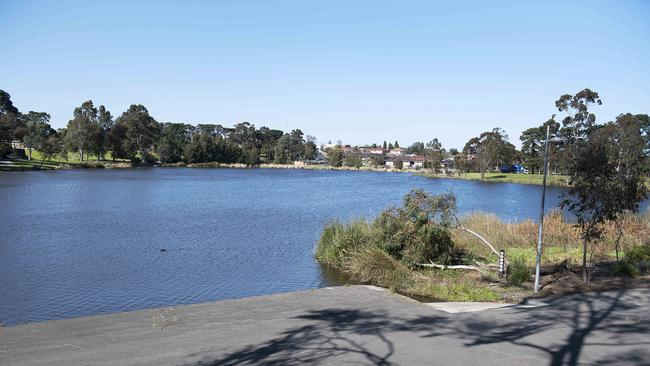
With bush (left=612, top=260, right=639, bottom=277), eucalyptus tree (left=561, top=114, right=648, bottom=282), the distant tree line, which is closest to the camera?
eucalyptus tree (left=561, top=114, right=648, bottom=282)

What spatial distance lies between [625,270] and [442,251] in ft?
20.3

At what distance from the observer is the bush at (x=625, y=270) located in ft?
53.4

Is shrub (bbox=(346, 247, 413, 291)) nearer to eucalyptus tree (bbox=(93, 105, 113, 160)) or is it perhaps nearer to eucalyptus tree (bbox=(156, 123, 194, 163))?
eucalyptus tree (bbox=(93, 105, 113, 160))

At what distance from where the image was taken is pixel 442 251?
19625 millimetres

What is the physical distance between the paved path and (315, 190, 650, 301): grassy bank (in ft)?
9.30

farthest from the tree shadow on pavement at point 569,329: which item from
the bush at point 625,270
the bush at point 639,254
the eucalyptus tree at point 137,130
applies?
the eucalyptus tree at point 137,130

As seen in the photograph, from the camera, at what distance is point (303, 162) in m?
190

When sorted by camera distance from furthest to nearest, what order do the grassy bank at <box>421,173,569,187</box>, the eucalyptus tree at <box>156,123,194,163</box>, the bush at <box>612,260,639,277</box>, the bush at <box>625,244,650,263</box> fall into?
the eucalyptus tree at <box>156,123,194,163</box> < the grassy bank at <box>421,173,569,187</box> < the bush at <box>625,244,650,263</box> < the bush at <box>612,260,639,277</box>

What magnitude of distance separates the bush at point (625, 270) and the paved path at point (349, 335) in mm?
3065

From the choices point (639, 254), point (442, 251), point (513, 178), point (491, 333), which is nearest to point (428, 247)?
point (442, 251)

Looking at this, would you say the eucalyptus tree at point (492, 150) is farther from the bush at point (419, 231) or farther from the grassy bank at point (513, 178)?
the bush at point (419, 231)

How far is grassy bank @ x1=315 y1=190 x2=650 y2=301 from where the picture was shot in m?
16.5

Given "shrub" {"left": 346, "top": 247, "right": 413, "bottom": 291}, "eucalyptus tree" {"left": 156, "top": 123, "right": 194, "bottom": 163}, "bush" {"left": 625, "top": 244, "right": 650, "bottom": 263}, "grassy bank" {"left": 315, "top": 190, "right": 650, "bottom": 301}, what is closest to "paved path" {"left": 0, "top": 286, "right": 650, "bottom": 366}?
"grassy bank" {"left": 315, "top": 190, "right": 650, "bottom": 301}

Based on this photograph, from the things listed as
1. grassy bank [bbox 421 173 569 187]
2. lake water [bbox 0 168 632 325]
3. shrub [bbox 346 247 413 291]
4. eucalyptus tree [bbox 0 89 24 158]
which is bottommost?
lake water [bbox 0 168 632 325]
